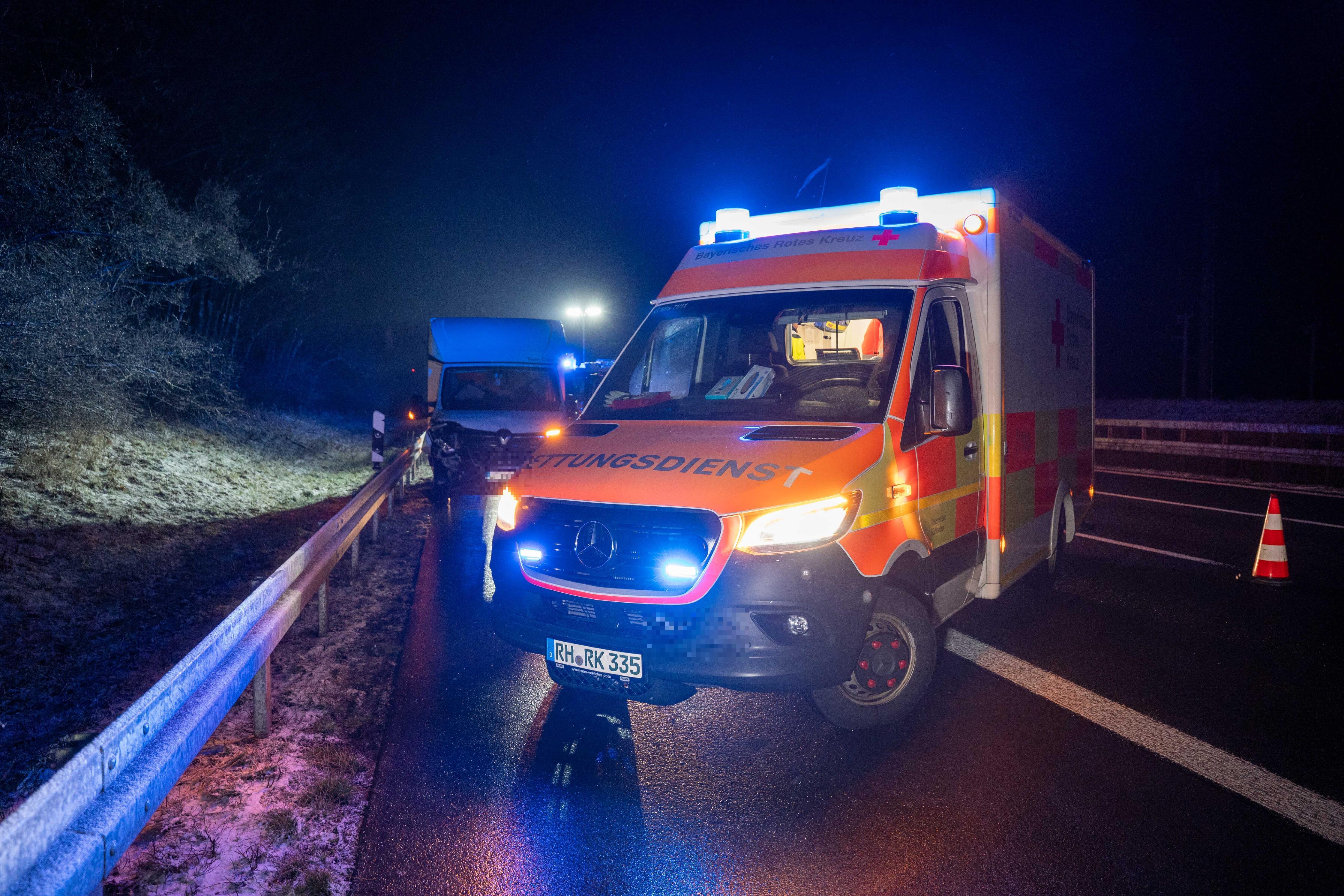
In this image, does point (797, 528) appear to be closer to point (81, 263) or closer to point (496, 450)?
point (496, 450)

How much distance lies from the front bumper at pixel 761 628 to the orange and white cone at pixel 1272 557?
581 centimetres

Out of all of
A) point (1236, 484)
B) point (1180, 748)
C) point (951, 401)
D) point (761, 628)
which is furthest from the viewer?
point (1236, 484)

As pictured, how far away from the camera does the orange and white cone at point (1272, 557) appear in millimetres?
7863

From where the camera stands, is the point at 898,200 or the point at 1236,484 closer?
the point at 898,200

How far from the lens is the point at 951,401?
15.0 ft

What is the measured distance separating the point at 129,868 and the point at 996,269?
5.34 m

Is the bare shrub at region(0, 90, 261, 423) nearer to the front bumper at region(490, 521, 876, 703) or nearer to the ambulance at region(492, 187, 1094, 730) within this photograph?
the ambulance at region(492, 187, 1094, 730)

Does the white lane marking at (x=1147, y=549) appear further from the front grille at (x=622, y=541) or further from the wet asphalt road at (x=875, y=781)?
the front grille at (x=622, y=541)

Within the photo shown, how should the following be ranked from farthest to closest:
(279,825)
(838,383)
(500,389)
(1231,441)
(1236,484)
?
(1231,441) → (1236,484) → (500,389) → (838,383) → (279,825)

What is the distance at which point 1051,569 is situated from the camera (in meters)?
7.74

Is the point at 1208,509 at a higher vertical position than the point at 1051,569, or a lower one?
lower

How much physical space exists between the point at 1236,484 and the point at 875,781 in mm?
15942

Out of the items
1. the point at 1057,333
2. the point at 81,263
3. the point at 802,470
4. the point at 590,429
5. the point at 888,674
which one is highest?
the point at 81,263

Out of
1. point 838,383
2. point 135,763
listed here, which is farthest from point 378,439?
point 135,763
